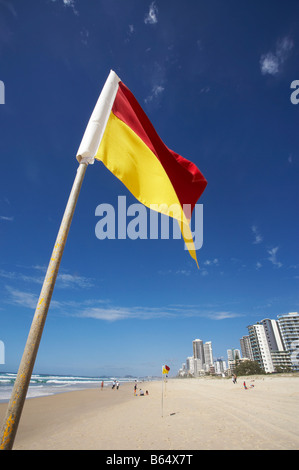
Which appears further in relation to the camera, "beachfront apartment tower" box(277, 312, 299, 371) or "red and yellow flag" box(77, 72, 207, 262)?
"beachfront apartment tower" box(277, 312, 299, 371)

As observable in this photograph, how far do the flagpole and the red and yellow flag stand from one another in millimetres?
1350

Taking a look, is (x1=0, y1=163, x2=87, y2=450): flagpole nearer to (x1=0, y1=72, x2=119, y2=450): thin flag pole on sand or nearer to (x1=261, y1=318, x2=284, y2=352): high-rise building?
(x1=0, y1=72, x2=119, y2=450): thin flag pole on sand

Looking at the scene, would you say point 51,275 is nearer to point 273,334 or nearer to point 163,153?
point 163,153

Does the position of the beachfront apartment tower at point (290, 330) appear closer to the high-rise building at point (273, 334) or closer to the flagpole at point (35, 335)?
the high-rise building at point (273, 334)

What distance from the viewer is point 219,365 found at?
176m

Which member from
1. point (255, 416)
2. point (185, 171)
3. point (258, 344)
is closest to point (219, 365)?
point (258, 344)

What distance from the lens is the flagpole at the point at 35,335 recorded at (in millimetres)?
1712

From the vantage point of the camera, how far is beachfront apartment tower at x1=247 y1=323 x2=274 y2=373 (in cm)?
10800

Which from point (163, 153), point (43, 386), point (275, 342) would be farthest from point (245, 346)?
point (163, 153)

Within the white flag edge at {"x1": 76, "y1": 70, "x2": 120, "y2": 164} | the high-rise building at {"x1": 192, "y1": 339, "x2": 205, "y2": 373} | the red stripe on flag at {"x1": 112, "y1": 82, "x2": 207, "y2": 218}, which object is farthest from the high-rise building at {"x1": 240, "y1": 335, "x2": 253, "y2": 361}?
the white flag edge at {"x1": 76, "y1": 70, "x2": 120, "y2": 164}

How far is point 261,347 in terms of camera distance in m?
114

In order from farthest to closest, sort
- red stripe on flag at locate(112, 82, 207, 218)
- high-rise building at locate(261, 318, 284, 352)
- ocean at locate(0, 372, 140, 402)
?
high-rise building at locate(261, 318, 284, 352) → ocean at locate(0, 372, 140, 402) → red stripe on flag at locate(112, 82, 207, 218)

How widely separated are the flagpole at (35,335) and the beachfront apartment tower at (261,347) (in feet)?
432

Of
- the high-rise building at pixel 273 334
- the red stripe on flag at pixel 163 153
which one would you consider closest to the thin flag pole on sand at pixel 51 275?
the red stripe on flag at pixel 163 153
